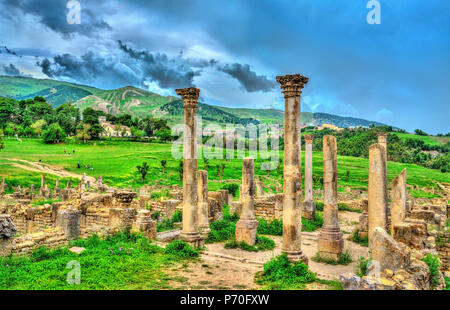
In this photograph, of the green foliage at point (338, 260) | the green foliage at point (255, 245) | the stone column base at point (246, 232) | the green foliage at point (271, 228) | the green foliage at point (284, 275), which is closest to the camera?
the green foliage at point (284, 275)

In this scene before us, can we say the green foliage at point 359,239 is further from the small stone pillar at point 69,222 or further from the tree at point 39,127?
the tree at point 39,127

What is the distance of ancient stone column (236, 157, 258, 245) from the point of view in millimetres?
14625

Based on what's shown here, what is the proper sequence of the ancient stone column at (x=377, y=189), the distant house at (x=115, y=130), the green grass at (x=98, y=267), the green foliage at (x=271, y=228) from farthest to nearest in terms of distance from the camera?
1. the distant house at (x=115, y=130)
2. the green foliage at (x=271, y=228)
3. the ancient stone column at (x=377, y=189)
4. the green grass at (x=98, y=267)

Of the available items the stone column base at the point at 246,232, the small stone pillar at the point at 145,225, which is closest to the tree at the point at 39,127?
the small stone pillar at the point at 145,225

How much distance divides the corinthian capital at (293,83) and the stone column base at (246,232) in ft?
21.4

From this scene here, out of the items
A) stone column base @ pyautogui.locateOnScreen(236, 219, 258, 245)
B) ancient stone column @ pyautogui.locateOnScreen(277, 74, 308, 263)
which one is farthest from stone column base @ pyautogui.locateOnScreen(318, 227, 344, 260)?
stone column base @ pyautogui.locateOnScreen(236, 219, 258, 245)

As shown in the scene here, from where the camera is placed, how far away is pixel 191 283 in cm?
885

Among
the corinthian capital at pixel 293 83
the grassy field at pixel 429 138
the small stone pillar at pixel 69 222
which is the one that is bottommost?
the small stone pillar at pixel 69 222

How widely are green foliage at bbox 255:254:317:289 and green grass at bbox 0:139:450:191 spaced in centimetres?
3212

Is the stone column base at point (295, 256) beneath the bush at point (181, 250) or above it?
above

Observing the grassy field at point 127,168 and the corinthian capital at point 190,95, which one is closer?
the corinthian capital at point 190,95

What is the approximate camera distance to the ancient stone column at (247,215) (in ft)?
48.0

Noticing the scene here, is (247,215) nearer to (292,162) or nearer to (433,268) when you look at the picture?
(292,162)
